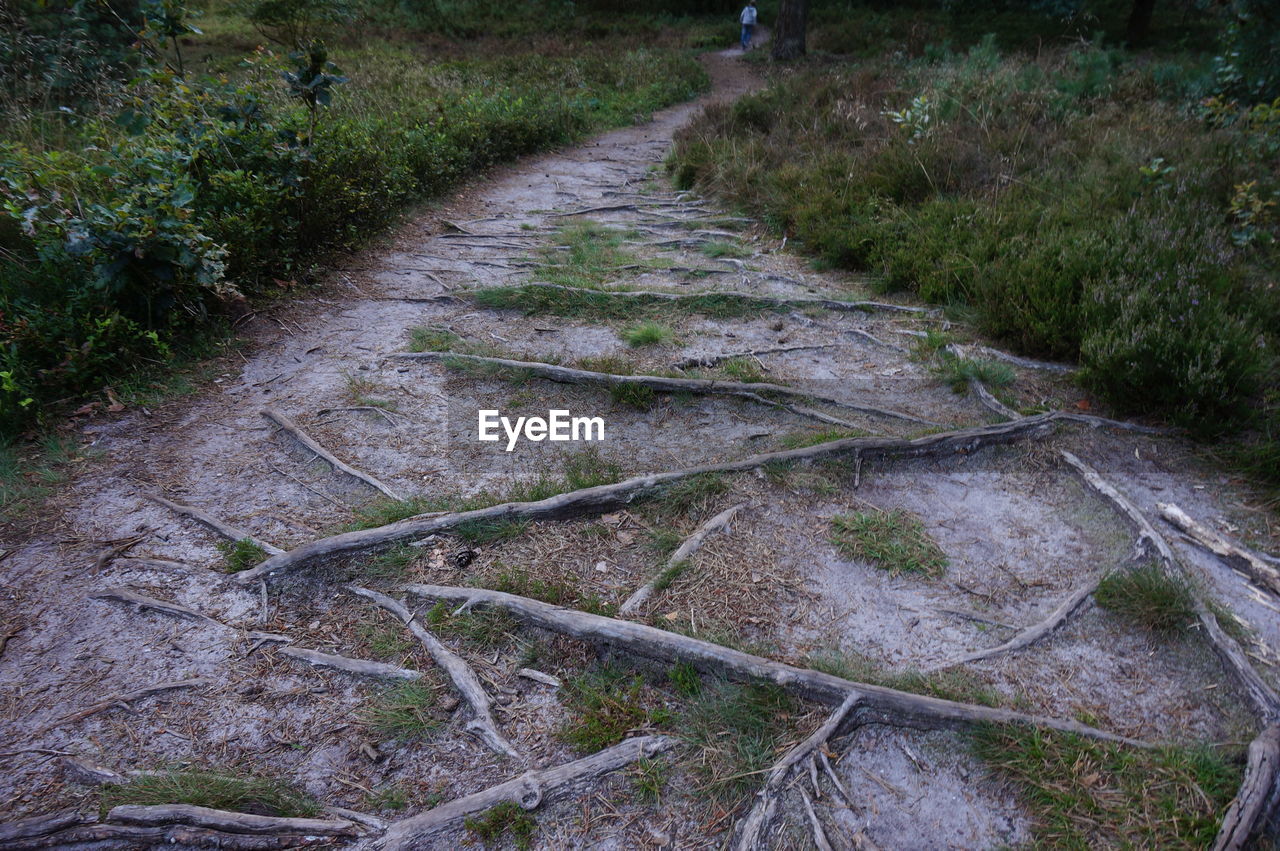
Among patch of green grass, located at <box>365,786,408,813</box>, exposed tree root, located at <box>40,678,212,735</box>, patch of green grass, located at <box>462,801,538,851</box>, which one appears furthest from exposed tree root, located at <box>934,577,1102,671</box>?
exposed tree root, located at <box>40,678,212,735</box>

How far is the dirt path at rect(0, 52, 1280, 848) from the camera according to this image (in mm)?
2717

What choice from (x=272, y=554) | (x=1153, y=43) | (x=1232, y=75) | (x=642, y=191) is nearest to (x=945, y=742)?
(x=272, y=554)

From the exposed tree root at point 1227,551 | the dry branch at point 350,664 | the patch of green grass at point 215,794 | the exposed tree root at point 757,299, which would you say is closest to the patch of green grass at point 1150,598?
the exposed tree root at point 1227,551

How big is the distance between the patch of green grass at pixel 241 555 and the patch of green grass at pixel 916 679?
286 centimetres

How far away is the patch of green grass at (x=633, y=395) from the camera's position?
5.18 meters

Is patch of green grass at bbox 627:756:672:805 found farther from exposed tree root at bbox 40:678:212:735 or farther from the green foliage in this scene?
the green foliage

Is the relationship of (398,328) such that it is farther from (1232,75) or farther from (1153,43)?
(1153,43)

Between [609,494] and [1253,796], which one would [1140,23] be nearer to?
[609,494]

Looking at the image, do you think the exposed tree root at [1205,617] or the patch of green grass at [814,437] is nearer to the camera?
the exposed tree root at [1205,617]

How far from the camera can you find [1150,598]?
3.19 metres

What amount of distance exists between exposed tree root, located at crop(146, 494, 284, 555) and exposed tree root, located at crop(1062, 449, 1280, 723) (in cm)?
437

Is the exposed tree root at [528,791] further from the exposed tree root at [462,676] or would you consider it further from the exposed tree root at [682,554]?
the exposed tree root at [682,554]

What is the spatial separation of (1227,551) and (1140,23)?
2873 centimetres

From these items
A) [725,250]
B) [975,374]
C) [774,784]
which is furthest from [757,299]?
[774,784]
